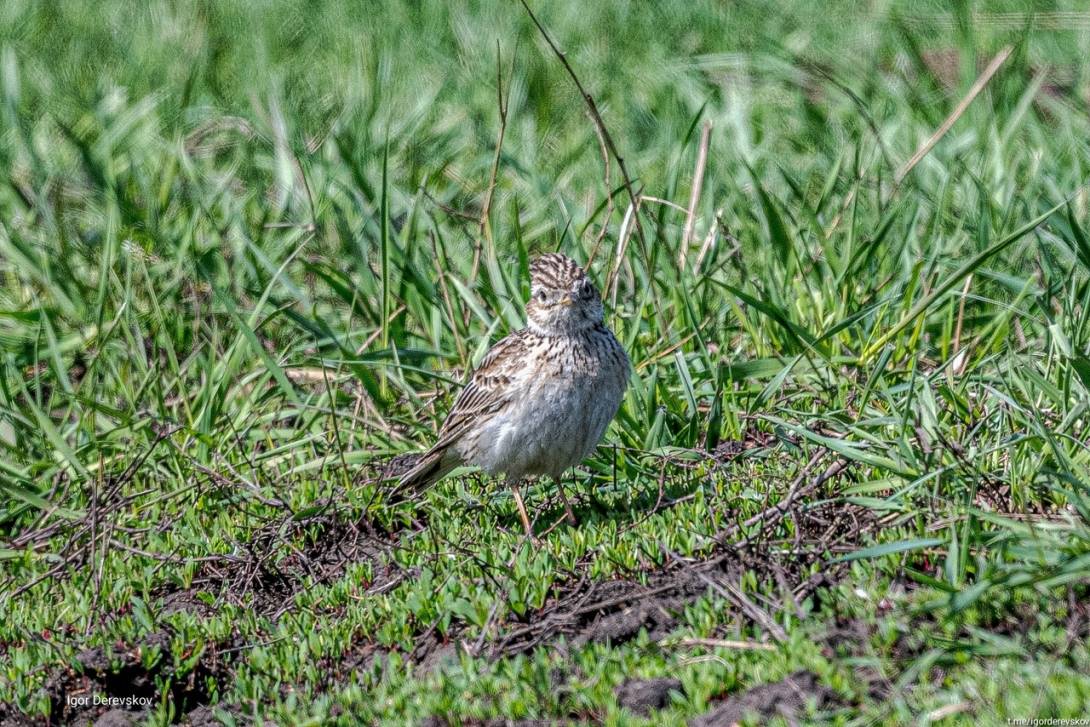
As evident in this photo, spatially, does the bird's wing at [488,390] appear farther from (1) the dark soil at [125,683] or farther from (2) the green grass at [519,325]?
(1) the dark soil at [125,683]

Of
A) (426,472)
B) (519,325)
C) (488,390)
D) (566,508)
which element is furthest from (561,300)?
(519,325)

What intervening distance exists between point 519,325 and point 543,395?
132 centimetres

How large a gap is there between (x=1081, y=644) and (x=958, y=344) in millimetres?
2822

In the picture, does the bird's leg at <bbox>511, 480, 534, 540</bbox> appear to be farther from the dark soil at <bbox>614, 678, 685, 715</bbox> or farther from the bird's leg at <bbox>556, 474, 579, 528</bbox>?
the dark soil at <bbox>614, 678, 685, 715</bbox>

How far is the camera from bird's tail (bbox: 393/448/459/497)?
20.4ft

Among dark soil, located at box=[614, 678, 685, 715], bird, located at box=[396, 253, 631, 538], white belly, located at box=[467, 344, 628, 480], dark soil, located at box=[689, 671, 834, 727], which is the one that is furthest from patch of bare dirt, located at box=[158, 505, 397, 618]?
dark soil, located at box=[689, 671, 834, 727]

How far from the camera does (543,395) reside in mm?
5887

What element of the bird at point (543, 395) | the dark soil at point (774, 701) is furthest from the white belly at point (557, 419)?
the dark soil at point (774, 701)

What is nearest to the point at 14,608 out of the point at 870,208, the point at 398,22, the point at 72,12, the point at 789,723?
the point at 789,723

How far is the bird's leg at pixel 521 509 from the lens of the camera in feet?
18.6

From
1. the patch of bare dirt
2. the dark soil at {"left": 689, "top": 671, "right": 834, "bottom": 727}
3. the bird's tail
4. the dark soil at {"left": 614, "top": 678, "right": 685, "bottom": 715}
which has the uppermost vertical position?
the dark soil at {"left": 689, "top": 671, "right": 834, "bottom": 727}

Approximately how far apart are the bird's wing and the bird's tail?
0.05m

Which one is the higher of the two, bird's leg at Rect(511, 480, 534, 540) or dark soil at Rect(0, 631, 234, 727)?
bird's leg at Rect(511, 480, 534, 540)

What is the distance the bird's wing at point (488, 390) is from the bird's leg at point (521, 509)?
13.7 inches
